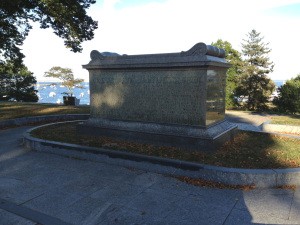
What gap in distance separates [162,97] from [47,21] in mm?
11753

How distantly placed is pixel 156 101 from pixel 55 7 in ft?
32.3

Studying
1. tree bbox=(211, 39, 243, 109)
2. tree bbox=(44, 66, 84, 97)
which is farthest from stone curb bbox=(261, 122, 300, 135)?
tree bbox=(44, 66, 84, 97)

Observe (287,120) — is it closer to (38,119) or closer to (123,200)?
(123,200)

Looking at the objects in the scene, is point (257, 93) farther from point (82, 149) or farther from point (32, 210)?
point (32, 210)

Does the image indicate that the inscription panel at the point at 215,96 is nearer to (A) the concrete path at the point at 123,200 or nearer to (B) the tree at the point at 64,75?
(A) the concrete path at the point at 123,200

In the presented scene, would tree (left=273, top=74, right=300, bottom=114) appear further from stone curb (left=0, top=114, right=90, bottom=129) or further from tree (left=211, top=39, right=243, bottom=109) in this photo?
stone curb (left=0, top=114, right=90, bottom=129)

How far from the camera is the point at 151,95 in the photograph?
27.5 ft

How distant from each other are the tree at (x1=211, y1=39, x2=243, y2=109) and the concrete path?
2457 cm

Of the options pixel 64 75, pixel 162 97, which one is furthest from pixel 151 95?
pixel 64 75

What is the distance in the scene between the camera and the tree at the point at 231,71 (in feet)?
95.4

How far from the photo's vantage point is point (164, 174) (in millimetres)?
6148

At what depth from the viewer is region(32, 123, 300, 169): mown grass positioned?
6.38 metres

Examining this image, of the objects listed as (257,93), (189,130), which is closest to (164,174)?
(189,130)

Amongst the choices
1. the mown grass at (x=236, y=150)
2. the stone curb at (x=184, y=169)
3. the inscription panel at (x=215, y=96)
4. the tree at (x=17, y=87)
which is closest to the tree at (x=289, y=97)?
the mown grass at (x=236, y=150)
